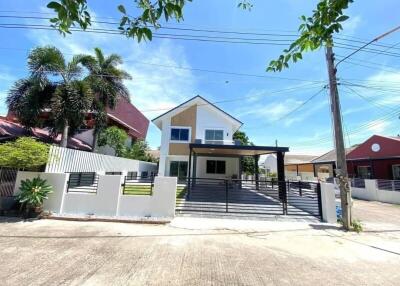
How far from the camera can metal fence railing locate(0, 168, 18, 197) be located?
820cm

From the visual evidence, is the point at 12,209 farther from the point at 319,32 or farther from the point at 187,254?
the point at 319,32

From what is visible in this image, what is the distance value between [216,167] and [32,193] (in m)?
15.2

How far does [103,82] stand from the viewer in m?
15.9

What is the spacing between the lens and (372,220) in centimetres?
957

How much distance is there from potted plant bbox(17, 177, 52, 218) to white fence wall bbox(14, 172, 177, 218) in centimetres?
38

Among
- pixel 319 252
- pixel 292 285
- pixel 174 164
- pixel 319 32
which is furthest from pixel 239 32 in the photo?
pixel 174 164

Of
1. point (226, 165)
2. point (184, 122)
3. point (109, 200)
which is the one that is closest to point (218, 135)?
point (226, 165)

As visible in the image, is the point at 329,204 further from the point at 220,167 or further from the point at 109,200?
the point at 220,167

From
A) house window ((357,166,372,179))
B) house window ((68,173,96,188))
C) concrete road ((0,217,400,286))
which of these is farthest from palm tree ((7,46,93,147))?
house window ((357,166,372,179))

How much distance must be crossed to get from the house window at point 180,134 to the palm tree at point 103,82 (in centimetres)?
508

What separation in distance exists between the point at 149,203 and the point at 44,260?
4060 millimetres

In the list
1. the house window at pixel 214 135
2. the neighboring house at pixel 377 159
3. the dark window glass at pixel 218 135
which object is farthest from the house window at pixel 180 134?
the neighboring house at pixel 377 159

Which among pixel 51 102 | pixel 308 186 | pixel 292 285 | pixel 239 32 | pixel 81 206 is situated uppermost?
pixel 239 32

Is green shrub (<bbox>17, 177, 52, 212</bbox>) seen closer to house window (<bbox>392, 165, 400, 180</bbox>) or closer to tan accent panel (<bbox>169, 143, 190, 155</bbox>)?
tan accent panel (<bbox>169, 143, 190, 155</bbox>)
